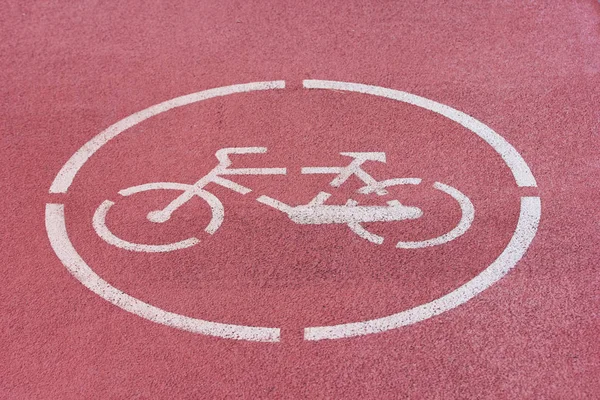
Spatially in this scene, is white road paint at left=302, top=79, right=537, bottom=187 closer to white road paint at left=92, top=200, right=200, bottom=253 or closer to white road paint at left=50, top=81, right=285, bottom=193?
white road paint at left=50, top=81, right=285, bottom=193

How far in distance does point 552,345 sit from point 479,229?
924mm

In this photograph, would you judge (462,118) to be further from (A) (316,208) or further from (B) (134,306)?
(B) (134,306)

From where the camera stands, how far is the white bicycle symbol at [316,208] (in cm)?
459

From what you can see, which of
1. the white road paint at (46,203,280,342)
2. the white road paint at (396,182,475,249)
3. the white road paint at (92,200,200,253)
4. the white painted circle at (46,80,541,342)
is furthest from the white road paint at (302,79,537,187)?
the white road paint at (46,203,280,342)

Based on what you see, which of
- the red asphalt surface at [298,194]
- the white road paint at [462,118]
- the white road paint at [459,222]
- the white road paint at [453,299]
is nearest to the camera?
the red asphalt surface at [298,194]

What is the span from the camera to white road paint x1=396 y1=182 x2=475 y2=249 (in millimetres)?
4516

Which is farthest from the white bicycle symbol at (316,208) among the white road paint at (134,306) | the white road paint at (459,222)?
the white road paint at (134,306)

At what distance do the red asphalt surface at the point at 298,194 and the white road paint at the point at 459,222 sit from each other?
5cm

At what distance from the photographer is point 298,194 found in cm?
492

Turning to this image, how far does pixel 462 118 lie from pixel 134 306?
109 inches

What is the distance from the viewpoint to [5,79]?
247 inches

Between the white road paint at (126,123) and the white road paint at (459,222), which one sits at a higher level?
the white road paint at (126,123)

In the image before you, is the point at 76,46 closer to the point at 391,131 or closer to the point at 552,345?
the point at 391,131

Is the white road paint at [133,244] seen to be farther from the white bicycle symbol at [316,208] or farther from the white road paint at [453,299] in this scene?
the white road paint at [453,299]
